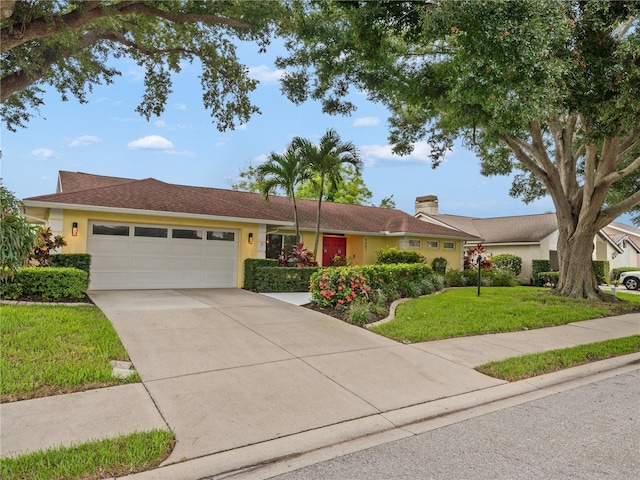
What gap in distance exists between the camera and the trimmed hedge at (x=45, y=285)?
27.8 ft

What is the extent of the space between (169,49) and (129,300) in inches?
312

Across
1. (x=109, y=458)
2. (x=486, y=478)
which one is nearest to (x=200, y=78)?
(x=109, y=458)

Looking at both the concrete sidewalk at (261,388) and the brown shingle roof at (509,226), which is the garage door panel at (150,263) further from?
the brown shingle roof at (509,226)

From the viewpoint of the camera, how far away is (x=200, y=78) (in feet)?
38.9

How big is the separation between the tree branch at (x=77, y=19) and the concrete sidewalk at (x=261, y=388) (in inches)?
251

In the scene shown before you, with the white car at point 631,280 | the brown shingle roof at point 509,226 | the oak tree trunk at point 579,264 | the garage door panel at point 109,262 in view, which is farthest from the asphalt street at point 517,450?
the white car at point 631,280

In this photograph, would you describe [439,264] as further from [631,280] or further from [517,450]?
[517,450]

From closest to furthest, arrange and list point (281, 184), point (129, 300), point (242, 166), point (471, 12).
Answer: point (471, 12) → point (129, 300) → point (281, 184) → point (242, 166)

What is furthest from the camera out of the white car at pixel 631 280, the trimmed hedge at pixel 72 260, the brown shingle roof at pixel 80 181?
the white car at pixel 631 280

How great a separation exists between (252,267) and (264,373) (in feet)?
27.2

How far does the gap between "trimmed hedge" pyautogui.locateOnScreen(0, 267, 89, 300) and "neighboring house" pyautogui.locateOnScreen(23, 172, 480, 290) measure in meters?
2.78

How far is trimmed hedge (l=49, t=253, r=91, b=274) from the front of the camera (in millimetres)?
10477

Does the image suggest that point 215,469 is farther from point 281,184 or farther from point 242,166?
point 242,166

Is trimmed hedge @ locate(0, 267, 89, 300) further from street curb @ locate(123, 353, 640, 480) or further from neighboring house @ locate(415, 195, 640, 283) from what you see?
neighboring house @ locate(415, 195, 640, 283)
